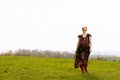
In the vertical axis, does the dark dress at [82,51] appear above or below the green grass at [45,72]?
above

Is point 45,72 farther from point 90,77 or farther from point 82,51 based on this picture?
point 90,77

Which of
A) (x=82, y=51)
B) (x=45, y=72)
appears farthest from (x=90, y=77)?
(x=45, y=72)

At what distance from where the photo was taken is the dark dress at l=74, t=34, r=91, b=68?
25062 millimetres

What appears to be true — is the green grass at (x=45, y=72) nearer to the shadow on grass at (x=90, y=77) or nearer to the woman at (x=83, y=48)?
the shadow on grass at (x=90, y=77)

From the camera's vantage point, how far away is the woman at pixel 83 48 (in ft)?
82.1

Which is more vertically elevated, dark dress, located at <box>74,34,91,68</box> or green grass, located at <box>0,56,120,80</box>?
dark dress, located at <box>74,34,91,68</box>

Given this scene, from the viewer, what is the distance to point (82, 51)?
83.5ft

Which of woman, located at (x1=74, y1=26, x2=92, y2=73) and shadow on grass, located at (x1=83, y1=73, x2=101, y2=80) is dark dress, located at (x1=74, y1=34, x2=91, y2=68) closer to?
woman, located at (x1=74, y1=26, x2=92, y2=73)

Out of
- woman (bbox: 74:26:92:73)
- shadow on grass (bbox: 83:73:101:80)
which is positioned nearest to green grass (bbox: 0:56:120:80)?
shadow on grass (bbox: 83:73:101:80)

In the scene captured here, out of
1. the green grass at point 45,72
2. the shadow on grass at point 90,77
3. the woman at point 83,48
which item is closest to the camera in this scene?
the shadow on grass at point 90,77

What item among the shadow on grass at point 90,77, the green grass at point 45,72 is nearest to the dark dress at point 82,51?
the green grass at point 45,72

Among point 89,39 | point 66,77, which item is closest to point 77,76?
point 66,77

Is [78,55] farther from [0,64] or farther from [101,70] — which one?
[0,64]

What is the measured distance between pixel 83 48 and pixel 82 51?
196 mm
